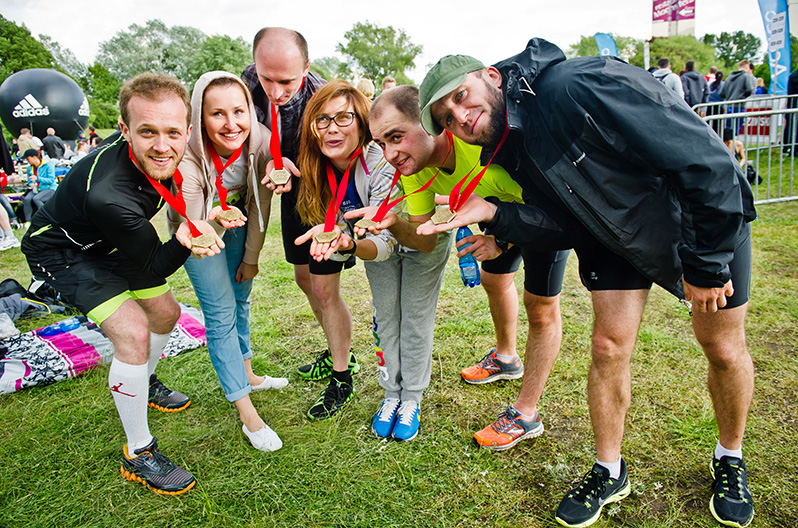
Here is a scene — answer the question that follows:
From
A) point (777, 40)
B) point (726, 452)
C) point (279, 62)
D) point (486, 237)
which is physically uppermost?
point (777, 40)

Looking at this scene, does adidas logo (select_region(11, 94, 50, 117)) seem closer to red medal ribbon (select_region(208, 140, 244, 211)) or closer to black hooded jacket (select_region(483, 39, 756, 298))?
red medal ribbon (select_region(208, 140, 244, 211))

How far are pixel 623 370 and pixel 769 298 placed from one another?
9.75ft

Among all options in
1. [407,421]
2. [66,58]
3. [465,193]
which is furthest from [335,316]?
[66,58]

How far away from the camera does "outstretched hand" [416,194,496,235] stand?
191cm

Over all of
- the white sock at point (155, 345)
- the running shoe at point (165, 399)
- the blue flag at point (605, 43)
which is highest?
the blue flag at point (605, 43)

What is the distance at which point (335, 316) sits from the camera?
3014mm

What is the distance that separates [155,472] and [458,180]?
2145 millimetres

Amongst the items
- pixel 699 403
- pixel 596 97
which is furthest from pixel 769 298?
pixel 596 97

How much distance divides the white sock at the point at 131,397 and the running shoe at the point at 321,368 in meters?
1.14

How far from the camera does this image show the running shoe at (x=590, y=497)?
81.5 inches

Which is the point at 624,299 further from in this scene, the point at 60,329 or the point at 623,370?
→ the point at 60,329

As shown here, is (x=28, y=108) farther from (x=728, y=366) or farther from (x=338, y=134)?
(x=728, y=366)

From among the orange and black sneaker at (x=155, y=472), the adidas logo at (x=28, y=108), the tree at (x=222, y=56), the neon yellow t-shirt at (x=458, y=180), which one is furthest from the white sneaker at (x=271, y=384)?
the tree at (x=222, y=56)

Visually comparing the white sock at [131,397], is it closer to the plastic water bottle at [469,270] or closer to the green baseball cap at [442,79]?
the plastic water bottle at [469,270]
